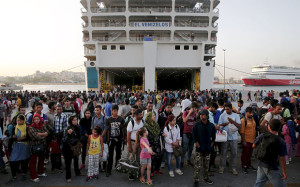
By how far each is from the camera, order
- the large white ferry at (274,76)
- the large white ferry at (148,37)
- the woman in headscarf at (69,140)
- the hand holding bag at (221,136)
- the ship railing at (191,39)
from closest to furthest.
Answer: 1. the woman in headscarf at (69,140)
2. the hand holding bag at (221,136)
3. the large white ferry at (148,37)
4. the ship railing at (191,39)
5. the large white ferry at (274,76)

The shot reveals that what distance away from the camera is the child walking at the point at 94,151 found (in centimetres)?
378

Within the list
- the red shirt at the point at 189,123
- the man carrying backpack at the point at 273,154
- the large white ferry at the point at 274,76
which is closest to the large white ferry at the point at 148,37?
the red shirt at the point at 189,123

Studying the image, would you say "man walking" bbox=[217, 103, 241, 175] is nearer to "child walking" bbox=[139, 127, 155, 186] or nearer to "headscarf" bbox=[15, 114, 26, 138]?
"child walking" bbox=[139, 127, 155, 186]

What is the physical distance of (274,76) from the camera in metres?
61.6

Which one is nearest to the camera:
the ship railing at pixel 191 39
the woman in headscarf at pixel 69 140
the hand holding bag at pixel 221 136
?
the woman in headscarf at pixel 69 140

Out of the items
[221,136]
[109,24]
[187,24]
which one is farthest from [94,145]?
[187,24]

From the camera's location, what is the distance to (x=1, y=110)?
6711mm

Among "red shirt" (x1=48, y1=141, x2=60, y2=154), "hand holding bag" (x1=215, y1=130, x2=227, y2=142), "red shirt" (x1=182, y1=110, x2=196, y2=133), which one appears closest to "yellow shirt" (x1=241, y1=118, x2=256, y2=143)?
"hand holding bag" (x1=215, y1=130, x2=227, y2=142)

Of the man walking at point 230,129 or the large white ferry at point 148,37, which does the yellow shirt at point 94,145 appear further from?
the large white ferry at point 148,37

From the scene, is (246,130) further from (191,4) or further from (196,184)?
(191,4)

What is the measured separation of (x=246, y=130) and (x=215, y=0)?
75.7 ft

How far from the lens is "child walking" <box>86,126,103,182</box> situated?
3.78 m

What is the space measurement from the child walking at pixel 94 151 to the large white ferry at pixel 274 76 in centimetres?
6872

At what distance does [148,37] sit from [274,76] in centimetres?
6087
